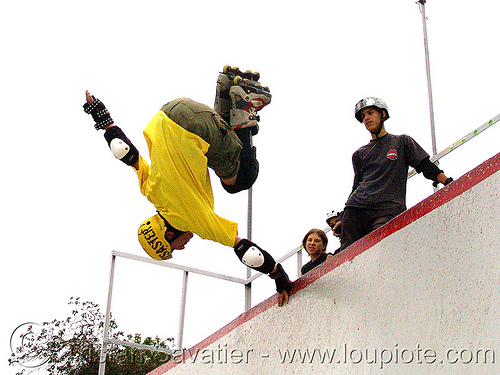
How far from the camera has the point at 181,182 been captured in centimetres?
456

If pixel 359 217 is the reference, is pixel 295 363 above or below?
below

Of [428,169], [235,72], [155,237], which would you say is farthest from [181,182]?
[428,169]

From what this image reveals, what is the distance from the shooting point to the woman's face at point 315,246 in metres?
5.34

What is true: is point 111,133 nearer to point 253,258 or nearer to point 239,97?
point 239,97

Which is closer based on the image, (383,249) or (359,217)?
(383,249)

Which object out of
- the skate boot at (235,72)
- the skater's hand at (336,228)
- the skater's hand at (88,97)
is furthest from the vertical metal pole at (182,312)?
the skater's hand at (88,97)

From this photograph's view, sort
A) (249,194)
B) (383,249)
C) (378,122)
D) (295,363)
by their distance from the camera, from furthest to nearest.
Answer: (249,194), (378,122), (295,363), (383,249)

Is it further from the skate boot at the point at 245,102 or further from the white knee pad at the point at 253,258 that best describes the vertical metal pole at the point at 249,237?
the white knee pad at the point at 253,258

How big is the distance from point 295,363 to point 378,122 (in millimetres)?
1759

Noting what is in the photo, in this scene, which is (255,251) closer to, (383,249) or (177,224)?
(177,224)

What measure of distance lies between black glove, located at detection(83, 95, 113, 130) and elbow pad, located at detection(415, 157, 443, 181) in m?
2.15

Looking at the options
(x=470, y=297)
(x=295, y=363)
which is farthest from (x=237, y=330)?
(x=470, y=297)

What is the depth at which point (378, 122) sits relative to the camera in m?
4.77

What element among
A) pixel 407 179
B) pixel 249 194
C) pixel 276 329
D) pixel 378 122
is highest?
pixel 249 194
